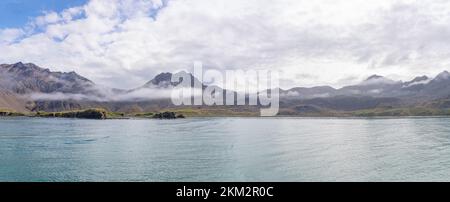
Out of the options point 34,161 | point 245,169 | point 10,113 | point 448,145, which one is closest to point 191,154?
point 245,169

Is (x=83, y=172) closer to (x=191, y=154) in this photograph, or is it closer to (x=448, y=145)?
(x=191, y=154)

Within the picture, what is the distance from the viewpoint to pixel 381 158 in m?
24.3

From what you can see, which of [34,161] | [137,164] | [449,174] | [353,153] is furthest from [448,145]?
[34,161]

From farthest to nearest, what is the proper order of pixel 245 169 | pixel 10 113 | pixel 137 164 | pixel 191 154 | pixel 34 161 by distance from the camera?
pixel 10 113 → pixel 191 154 → pixel 34 161 → pixel 137 164 → pixel 245 169

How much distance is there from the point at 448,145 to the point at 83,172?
26636 mm

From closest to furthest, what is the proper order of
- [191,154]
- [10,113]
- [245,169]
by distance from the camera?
1. [245,169]
2. [191,154]
3. [10,113]
